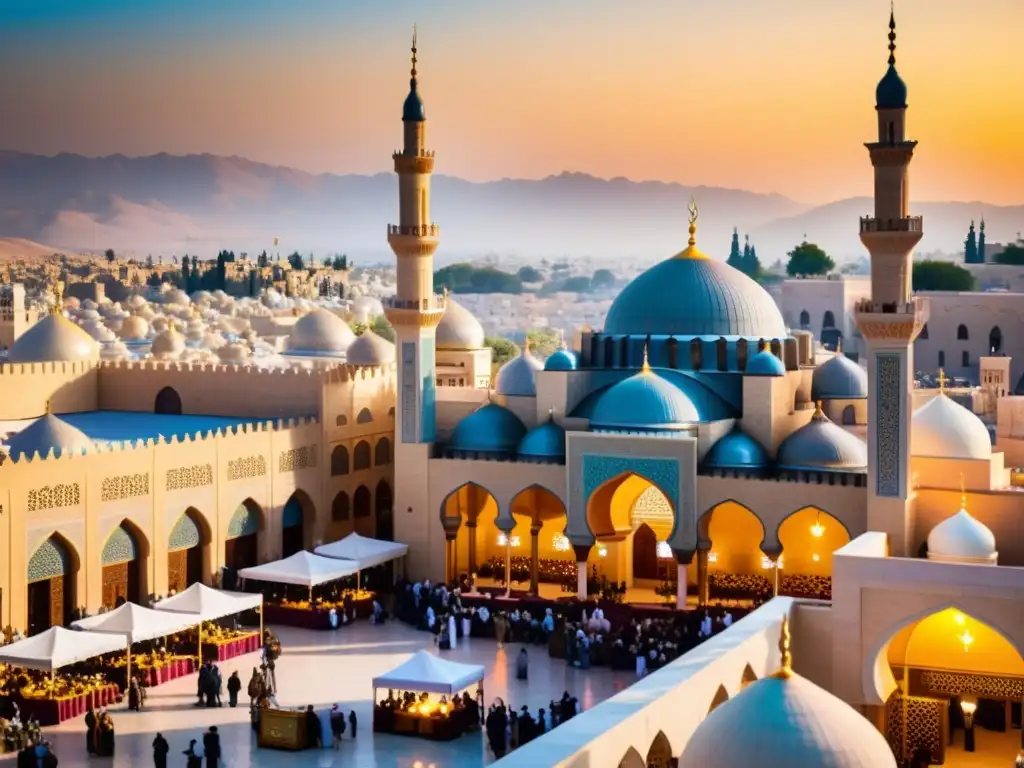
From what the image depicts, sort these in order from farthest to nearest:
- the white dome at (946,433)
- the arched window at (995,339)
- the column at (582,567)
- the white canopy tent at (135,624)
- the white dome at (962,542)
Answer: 1. the arched window at (995,339)
2. the column at (582,567)
3. the white dome at (946,433)
4. the white dome at (962,542)
5. the white canopy tent at (135,624)

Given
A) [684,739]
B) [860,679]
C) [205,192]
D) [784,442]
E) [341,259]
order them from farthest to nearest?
[341,259] → [205,192] → [784,442] → [860,679] → [684,739]

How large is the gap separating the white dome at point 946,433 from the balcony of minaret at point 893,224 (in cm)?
254

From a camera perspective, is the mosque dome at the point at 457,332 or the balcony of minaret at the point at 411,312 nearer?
the balcony of minaret at the point at 411,312

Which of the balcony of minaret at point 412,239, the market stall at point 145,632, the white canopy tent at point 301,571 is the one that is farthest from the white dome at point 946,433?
the market stall at point 145,632

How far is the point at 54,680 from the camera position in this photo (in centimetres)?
1750

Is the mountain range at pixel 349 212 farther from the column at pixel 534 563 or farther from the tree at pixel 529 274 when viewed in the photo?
the column at pixel 534 563

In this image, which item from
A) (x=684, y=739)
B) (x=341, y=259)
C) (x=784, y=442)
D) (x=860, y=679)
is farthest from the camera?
(x=341, y=259)

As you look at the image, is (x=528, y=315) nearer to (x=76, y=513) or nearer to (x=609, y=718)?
(x=76, y=513)

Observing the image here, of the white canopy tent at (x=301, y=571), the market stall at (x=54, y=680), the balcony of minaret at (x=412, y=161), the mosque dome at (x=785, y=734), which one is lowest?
the market stall at (x=54, y=680)

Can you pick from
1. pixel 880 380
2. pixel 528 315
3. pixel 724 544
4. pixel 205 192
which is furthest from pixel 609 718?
pixel 528 315

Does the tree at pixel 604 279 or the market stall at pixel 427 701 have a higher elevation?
the tree at pixel 604 279

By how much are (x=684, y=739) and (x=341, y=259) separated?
96.2 meters

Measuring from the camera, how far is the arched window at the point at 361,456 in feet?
86.8

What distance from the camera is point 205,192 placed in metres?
85.1
